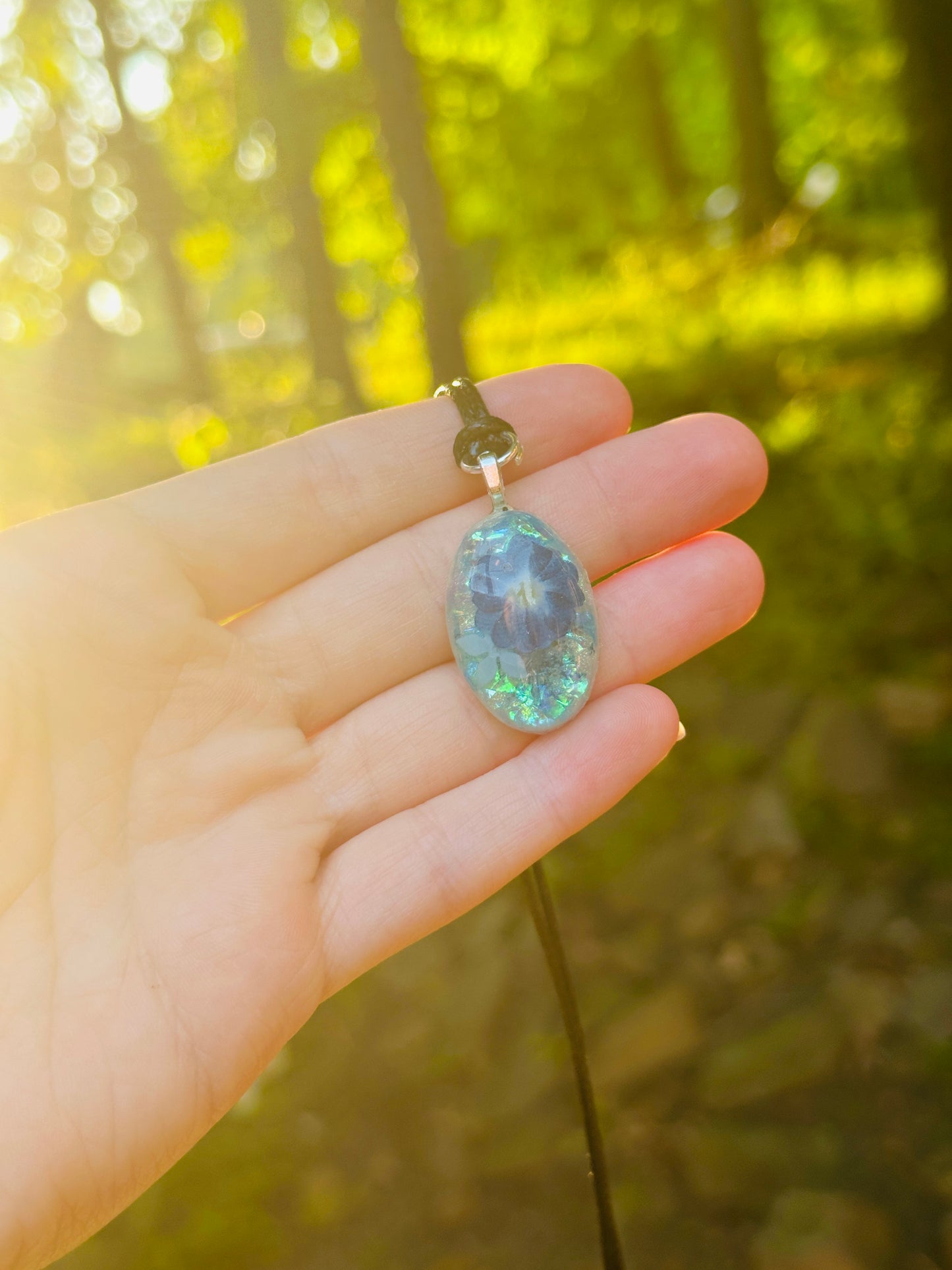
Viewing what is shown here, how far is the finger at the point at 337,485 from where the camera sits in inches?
83.5

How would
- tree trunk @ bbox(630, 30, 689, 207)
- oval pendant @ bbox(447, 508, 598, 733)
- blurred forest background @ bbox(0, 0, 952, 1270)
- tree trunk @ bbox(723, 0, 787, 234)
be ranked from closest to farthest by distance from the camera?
oval pendant @ bbox(447, 508, 598, 733), blurred forest background @ bbox(0, 0, 952, 1270), tree trunk @ bbox(723, 0, 787, 234), tree trunk @ bbox(630, 30, 689, 207)

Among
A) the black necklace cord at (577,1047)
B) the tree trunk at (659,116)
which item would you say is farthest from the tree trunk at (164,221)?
the tree trunk at (659,116)

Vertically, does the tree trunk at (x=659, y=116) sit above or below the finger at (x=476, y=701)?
above

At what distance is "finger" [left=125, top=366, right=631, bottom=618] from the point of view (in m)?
2.12

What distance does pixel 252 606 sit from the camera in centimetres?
224

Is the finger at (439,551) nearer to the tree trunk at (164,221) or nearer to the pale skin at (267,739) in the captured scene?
the pale skin at (267,739)

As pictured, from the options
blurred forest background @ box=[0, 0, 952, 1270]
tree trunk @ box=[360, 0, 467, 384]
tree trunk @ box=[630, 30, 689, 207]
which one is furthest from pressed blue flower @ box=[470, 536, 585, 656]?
tree trunk @ box=[630, 30, 689, 207]

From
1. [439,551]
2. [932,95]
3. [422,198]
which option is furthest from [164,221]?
[439,551]

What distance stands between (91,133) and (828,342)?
16.9ft

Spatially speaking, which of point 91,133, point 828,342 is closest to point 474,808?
point 828,342

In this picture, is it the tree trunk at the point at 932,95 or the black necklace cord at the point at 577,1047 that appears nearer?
the black necklace cord at the point at 577,1047

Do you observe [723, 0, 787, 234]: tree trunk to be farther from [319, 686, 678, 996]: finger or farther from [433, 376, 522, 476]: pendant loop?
[319, 686, 678, 996]: finger

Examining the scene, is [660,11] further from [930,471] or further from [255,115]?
[930,471]

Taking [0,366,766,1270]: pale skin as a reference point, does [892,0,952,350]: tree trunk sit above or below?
above
